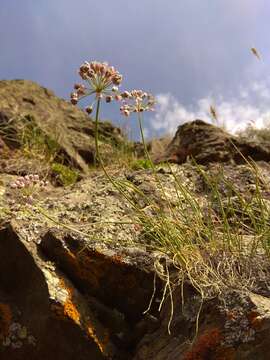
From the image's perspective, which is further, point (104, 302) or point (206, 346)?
point (104, 302)

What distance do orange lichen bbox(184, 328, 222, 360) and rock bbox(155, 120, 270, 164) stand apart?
3567mm

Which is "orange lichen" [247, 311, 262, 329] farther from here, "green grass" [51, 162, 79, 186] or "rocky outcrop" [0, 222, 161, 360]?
"green grass" [51, 162, 79, 186]

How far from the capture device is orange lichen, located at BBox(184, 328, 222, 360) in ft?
8.54

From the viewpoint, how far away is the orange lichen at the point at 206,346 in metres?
2.60

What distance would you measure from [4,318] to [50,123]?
5.00 metres

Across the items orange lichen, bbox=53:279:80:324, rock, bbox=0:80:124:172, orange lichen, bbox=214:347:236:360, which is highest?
rock, bbox=0:80:124:172

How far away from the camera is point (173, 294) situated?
123 inches

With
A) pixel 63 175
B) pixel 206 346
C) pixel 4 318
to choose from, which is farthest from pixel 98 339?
pixel 63 175

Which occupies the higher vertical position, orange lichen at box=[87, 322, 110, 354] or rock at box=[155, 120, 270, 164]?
rock at box=[155, 120, 270, 164]

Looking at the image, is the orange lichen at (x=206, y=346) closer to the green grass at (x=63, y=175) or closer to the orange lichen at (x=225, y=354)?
the orange lichen at (x=225, y=354)

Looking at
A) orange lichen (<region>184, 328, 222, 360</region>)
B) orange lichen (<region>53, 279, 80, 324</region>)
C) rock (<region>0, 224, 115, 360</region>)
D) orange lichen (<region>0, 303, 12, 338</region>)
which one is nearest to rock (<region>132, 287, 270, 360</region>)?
orange lichen (<region>184, 328, 222, 360</region>)

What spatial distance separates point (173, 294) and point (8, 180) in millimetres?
2602

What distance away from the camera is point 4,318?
10.1 feet

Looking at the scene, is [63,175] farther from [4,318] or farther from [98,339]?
[98,339]
